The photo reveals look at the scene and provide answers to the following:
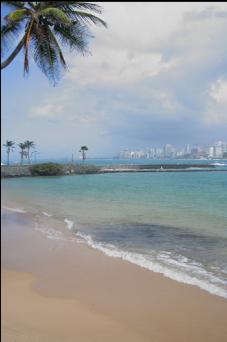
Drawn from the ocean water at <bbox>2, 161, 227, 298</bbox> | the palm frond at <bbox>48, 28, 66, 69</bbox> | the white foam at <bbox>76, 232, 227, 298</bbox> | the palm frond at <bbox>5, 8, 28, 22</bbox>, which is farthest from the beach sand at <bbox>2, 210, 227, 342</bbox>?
the palm frond at <bbox>5, 8, 28, 22</bbox>

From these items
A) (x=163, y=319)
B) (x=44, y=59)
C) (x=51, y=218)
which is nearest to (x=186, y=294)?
(x=163, y=319)

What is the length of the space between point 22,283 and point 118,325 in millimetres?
2421

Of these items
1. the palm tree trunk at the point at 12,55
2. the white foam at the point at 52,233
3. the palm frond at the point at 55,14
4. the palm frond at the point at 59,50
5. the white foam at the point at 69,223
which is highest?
the palm frond at the point at 55,14

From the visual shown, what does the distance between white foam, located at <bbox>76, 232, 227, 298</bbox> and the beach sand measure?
22 cm

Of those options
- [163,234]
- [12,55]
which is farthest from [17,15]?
[163,234]

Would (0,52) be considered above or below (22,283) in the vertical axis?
above

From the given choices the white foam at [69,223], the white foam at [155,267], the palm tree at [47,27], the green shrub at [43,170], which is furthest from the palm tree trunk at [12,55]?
the green shrub at [43,170]

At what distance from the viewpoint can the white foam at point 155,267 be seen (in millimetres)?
7820

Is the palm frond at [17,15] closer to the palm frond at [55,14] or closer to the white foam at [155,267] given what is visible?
the palm frond at [55,14]

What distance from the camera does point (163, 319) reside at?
6.27 meters

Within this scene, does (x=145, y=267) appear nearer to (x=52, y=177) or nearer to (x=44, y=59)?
(x=44, y=59)

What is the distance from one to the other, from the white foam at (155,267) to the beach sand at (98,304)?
220 mm

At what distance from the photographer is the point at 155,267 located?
30.5ft

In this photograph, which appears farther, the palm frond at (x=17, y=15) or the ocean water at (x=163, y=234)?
the ocean water at (x=163, y=234)
